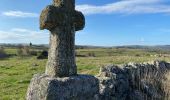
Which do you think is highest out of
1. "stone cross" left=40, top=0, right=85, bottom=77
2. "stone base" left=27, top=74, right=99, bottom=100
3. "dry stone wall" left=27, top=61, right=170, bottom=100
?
"stone cross" left=40, top=0, right=85, bottom=77

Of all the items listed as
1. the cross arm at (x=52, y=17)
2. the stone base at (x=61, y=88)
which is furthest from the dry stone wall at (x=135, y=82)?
the cross arm at (x=52, y=17)

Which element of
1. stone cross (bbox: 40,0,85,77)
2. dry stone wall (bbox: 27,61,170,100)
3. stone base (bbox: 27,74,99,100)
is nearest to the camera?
stone base (bbox: 27,74,99,100)

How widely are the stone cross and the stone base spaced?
232 mm

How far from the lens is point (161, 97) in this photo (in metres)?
11.8

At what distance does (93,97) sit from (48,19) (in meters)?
1.38

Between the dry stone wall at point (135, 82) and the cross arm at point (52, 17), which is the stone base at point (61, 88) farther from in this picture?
the dry stone wall at point (135, 82)

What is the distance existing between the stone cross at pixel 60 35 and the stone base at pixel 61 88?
23 cm

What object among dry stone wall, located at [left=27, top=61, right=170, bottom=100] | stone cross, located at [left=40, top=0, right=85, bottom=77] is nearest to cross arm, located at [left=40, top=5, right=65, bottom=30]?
stone cross, located at [left=40, top=0, right=85, bottom=77]

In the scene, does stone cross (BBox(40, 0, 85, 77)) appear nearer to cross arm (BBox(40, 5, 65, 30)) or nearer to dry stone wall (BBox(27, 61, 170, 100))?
cross arm (BBox(40, 5, 65, 30))

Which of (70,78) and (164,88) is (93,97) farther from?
(164,88)

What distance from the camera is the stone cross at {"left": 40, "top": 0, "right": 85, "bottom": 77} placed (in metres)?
6.43

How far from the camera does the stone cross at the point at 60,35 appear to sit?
6430 mm

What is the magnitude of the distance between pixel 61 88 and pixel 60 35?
0.87m

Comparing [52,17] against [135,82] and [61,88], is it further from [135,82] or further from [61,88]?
[135,82]
